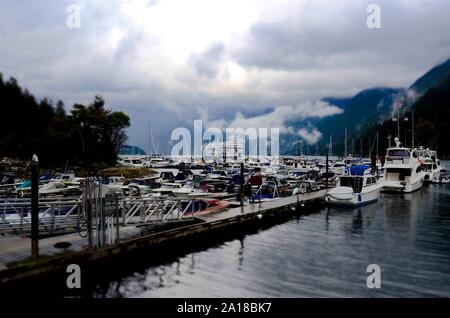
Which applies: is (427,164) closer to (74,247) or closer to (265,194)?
(265,194)

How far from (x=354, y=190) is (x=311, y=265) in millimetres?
22802

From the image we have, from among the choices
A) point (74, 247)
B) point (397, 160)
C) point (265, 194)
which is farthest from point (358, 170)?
point (74, 247)

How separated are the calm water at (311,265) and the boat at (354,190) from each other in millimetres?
6997

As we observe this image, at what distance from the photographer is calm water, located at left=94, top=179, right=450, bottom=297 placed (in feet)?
48.1

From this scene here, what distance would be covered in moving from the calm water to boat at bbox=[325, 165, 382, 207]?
23.0 ft

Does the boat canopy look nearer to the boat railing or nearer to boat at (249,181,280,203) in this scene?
boat at (249,181,280,203)

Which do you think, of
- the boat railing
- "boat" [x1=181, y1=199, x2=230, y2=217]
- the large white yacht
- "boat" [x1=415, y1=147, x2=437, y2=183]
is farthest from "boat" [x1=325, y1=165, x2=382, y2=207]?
"boat" [x1=415, y1=147, x2=437, y2=183]

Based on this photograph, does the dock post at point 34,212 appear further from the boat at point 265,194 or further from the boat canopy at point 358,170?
the boat canopy at point 358,170
